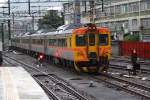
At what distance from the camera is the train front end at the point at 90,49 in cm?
2852

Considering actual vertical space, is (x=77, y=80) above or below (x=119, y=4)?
below

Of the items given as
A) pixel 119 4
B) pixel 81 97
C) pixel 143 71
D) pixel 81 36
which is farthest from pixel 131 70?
pixel 119 4

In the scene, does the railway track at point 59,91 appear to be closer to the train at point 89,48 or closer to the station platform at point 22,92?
the station platform at point 22,92

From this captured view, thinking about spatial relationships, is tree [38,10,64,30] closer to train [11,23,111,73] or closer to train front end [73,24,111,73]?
train [11,23,111,73]

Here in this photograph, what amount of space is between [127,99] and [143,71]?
12.8 m

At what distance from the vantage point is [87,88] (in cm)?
2233

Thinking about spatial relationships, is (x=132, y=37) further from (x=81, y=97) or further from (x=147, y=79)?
(x=81, y=97)

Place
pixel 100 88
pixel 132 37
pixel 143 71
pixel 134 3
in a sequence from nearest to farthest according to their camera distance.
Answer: pixel 100 88 < pixel 143 71 < pixel 132 37 < pixel 134 3

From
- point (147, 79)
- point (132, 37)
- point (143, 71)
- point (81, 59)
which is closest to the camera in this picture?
point (147, 79)

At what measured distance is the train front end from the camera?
93.6 ft

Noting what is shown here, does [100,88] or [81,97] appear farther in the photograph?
[100,88]

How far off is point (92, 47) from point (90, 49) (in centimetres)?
18

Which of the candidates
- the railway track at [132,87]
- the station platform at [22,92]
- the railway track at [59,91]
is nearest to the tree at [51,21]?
the railway track at [59,91]

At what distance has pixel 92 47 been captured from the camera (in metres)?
28.6
